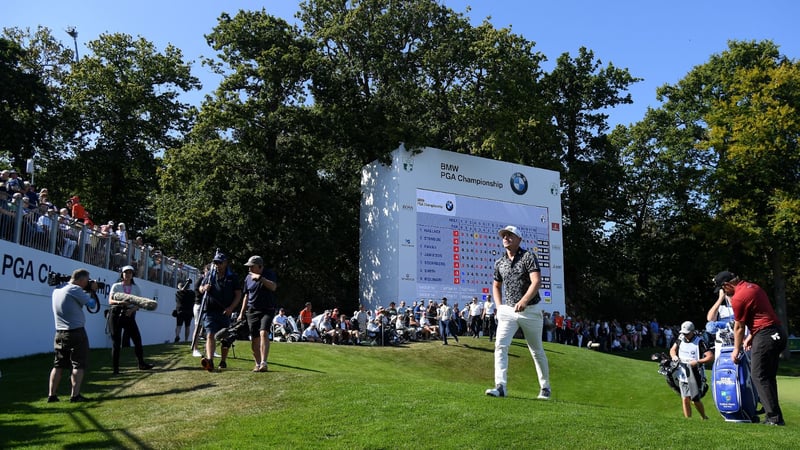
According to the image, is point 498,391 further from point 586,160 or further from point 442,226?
point 586,160

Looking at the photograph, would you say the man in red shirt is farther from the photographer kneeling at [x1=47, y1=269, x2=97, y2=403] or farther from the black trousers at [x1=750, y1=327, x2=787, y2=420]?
the photographer kneeling at [x1=47, y1=269, x2=97, y2=403]

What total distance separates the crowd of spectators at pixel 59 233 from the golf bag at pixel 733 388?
13.4 m

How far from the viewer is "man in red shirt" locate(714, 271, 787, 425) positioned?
24.7ft

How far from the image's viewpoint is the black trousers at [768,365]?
24.6 ft

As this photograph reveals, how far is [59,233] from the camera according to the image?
16094mm

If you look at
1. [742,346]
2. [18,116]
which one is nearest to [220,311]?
[742,346]

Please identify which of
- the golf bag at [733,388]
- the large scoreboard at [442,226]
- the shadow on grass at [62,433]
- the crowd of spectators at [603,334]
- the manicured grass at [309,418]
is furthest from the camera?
the crowd of spectators at [603,334]

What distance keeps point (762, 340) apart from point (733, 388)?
150 cm

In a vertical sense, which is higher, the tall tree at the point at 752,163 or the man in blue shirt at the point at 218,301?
the tall tree at the point at 752,163

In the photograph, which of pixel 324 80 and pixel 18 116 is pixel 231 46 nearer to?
pixel 324 80

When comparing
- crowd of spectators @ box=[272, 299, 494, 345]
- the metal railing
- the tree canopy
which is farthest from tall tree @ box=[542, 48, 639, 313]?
the metal railing

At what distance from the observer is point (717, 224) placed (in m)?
37.1

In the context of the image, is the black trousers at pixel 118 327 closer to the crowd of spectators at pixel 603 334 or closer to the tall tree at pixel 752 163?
the crowd of spectators at pixel 603 334

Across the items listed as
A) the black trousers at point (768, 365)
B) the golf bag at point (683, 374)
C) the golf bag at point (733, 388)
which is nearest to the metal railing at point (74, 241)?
the golf bag at point (683, 374)
